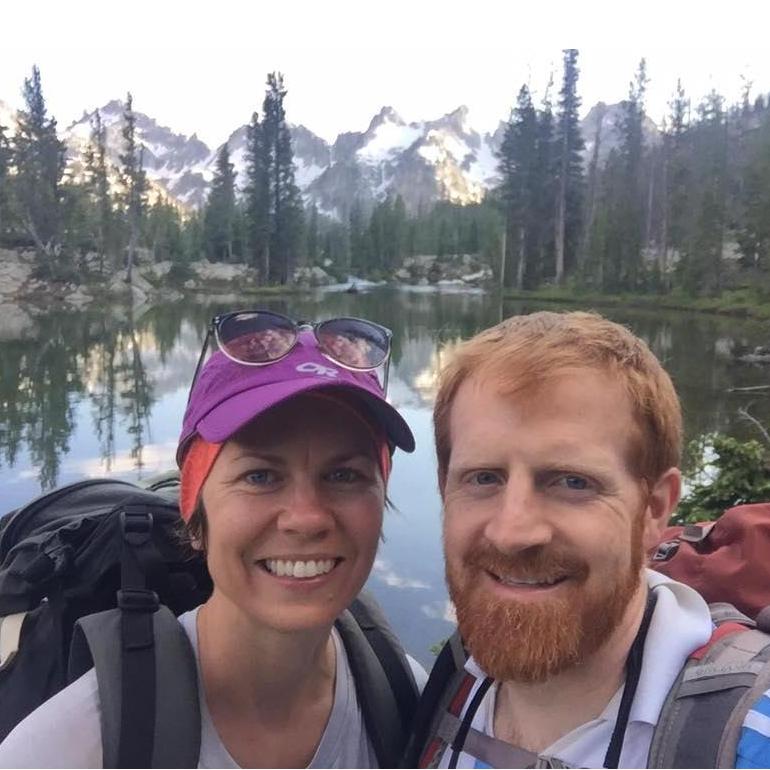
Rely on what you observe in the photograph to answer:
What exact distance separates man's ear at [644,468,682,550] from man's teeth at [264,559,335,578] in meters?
0.59

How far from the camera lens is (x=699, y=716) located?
1.10 meters

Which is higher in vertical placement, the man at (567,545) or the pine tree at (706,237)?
the pine tree at (706,237)

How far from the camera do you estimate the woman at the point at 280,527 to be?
1.43m

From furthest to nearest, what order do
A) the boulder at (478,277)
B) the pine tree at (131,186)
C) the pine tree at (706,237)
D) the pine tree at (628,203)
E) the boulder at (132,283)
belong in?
1. the boulder at (478,277)
2. the pine tree at (131,186)
3. the boulder at (132,283)
4. the pine tree at (628,203)
5. the pine tree at (706,237)

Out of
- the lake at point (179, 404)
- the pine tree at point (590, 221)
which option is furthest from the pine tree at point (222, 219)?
the lake at point (179, 404)

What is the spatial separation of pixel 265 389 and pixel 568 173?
1919 inches

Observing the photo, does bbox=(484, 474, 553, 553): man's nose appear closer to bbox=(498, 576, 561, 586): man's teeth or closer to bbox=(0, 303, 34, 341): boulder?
bbox=(498, 576, 561, 586): man's teeth

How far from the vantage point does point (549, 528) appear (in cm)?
125

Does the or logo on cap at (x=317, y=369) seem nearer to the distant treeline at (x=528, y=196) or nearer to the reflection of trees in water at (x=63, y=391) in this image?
the reflection of trees in water at (x=63, y=391)

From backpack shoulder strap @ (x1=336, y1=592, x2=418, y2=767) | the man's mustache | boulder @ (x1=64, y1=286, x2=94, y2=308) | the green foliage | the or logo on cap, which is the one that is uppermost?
the or logo on cap

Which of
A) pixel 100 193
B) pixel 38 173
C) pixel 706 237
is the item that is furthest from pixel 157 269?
pixel 706 237

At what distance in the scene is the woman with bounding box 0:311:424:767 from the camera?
56.2 inches

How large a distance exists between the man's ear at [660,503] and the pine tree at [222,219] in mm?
56555

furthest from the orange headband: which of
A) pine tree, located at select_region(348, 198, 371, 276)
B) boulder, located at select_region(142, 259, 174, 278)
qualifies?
pine tree, located at select_region(348, 198, 371, 276)
